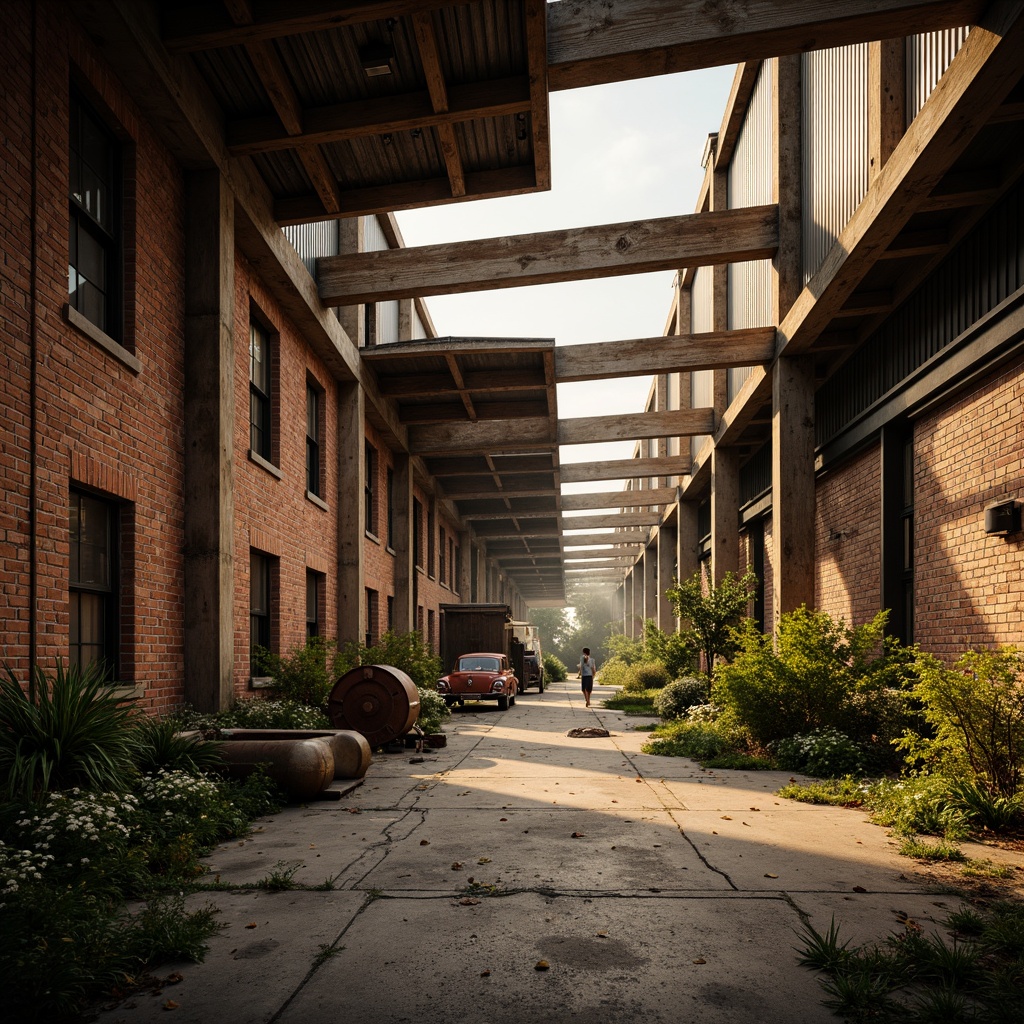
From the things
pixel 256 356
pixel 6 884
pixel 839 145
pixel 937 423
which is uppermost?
pixel 839 145

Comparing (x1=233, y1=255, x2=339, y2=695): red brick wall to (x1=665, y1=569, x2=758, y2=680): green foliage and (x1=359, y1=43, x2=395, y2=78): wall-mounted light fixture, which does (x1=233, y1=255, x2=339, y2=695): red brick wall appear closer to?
(x1=359, y1=43, x2=395, y2=78): wall-mounted light fixture

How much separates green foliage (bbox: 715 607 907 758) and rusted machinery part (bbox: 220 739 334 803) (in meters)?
5.60

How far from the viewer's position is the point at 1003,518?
26.7 ft

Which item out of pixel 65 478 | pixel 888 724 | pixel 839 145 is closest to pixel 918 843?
pixel 888 724

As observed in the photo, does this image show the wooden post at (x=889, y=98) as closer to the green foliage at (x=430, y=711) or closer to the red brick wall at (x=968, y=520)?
the red brick wall at (x=968, y=520)

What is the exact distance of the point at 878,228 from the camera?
29.9ft

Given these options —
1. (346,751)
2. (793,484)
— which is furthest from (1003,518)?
(346,751)

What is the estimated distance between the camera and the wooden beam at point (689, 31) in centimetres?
759

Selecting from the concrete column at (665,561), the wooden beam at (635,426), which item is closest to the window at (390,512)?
the wooden beam at (635,426)

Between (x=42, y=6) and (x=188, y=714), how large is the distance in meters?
6.50

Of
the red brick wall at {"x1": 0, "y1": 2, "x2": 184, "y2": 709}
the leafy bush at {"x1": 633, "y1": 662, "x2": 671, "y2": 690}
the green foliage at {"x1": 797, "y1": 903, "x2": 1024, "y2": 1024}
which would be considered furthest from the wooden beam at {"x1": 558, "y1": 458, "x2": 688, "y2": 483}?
the green foliage at {"x1": 797, "y1": 903, "x2": 1024, "y2": 1024}

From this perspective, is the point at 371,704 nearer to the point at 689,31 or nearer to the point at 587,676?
the point at 689,31

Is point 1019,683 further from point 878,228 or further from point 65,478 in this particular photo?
point 65,478

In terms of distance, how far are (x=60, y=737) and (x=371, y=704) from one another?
6.10 meters
